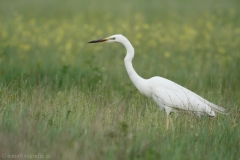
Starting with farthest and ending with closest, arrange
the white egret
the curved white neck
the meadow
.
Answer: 1. the curved white neck
2. the white egret
3. the meadow

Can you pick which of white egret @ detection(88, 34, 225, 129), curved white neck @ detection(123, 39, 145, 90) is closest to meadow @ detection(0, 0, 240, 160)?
white egret @ detection(88, 34, 225, 129)

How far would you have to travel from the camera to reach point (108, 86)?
26.0 feet

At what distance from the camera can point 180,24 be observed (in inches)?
611

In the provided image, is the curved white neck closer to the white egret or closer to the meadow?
the white egret

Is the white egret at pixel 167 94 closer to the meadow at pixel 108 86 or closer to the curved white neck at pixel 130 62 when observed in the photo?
the curved white neck at pixel 130 62

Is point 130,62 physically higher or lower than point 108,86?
higher

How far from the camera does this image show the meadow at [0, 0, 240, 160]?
427cm

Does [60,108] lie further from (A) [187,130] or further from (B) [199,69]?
(B) [199,69]

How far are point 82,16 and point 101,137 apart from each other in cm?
1249

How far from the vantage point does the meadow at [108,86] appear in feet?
14.0

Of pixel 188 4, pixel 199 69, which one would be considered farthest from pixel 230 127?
pixel 188 4

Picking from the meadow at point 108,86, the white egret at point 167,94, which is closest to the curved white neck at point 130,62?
the white egret at point 167,94

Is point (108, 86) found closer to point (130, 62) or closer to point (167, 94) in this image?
point (130, 62)

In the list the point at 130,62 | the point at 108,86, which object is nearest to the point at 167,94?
the point at 130,62
